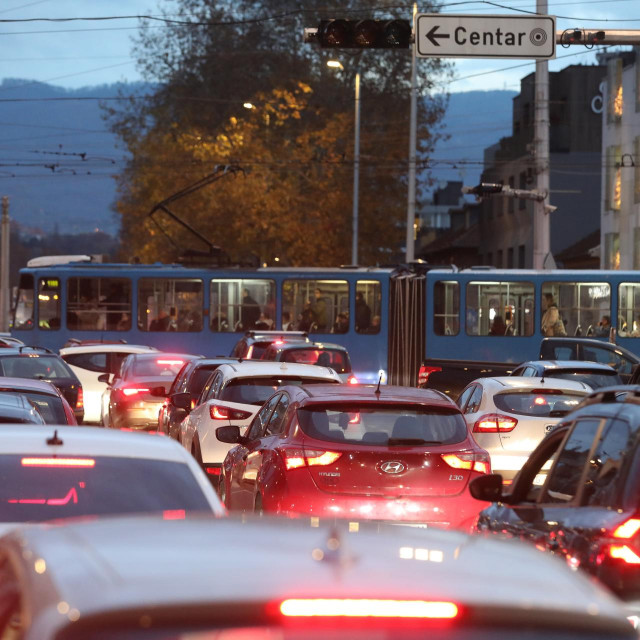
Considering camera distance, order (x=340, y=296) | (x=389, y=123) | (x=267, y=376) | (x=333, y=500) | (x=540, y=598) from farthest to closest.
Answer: (x=389, y=123)
(x=340, y=296)
(x=267, y=376)
(x=333, y=500)
(x=540, y=598)

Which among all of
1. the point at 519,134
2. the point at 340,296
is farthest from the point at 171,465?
the point at 519,134

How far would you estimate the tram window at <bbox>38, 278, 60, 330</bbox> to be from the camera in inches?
1677

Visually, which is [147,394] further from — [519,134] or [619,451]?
[519,134]

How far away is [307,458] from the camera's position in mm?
10727

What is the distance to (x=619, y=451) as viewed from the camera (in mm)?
7137

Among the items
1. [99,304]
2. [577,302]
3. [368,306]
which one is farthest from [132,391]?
[99,304]

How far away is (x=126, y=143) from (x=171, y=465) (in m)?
59.5

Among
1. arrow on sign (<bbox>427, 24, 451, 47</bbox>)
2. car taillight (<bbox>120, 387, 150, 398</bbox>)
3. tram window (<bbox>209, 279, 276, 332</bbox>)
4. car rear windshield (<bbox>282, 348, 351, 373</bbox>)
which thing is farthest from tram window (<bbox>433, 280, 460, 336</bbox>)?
arrow on sign (<bbox>427, 24, 451, 47</bbox>)

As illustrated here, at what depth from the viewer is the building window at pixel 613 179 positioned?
5219 centimetres

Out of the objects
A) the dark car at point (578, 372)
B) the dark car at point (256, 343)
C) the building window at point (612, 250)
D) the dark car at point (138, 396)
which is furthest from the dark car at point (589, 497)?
the building window at point (612, 250)

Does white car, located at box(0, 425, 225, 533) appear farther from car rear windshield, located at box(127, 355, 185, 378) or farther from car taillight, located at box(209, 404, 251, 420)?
car rear windshield, located at box(127, 355, 185, 378)

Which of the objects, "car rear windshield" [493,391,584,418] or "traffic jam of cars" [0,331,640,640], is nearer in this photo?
"traffic jam of cars" [0,331,640,640]

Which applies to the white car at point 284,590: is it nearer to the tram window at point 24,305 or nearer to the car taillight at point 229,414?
the car taillight at point 229,414

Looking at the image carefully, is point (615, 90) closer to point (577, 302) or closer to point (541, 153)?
point (577, 302)
